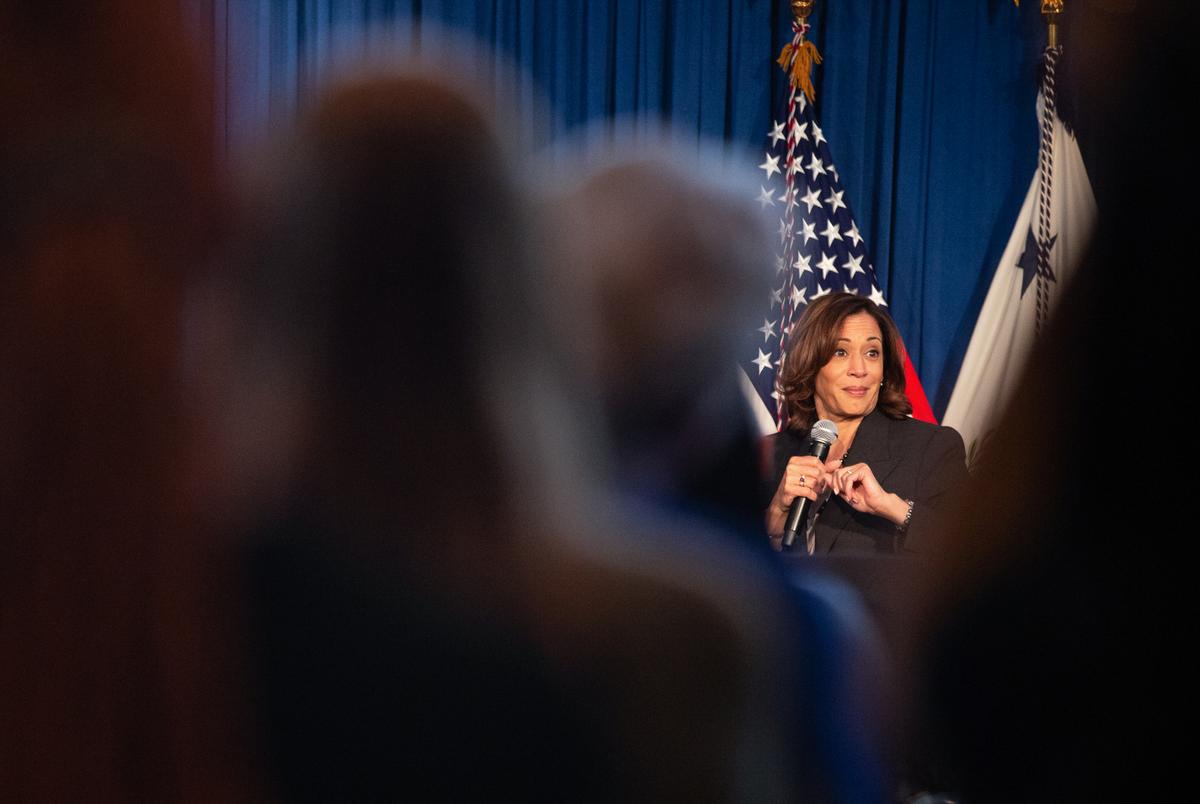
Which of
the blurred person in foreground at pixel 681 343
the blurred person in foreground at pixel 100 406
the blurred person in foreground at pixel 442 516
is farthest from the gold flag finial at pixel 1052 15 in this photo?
the blurred person in foreground at pixel 100 406

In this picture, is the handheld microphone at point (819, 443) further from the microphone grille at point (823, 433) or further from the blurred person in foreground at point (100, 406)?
the blurred person in foreground at point (100, 406)

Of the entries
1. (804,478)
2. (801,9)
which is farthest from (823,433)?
(801,9)

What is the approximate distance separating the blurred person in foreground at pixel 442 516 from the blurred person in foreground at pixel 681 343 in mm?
126

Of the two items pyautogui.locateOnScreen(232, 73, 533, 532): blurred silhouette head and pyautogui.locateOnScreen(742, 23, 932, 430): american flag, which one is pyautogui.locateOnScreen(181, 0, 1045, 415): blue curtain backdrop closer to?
pyautogui.locateOnScreen(742, 23, 932, 430): american flag

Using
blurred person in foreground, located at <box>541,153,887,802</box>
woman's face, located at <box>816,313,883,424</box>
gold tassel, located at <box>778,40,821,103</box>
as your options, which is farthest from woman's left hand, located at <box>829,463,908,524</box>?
gold tassel, located at <box>778,40,821,103</box>

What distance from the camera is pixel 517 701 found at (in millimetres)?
735

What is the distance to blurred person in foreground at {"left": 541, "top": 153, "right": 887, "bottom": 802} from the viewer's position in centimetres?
90

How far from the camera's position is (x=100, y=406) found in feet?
1.98

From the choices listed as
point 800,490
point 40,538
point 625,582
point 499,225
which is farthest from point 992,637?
point 800,490

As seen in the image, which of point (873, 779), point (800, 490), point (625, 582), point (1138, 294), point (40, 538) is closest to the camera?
point (1138, 294)

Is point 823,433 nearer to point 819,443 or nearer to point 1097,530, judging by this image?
point 819,443

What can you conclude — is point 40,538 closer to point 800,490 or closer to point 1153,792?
point 1153,792

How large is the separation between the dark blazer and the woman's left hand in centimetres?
6

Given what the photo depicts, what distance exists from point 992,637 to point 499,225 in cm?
36
